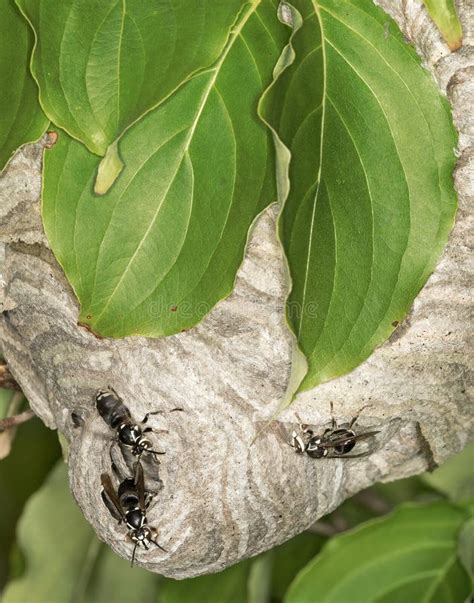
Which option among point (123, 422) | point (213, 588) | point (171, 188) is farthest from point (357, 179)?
point (213, 588)

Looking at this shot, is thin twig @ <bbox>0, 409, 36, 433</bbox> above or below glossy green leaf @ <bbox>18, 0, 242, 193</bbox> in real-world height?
below

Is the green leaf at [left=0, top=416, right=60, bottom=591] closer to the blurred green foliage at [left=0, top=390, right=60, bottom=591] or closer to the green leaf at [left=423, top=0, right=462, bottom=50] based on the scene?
the blurred green foliage at [left=0, top=390, right=60, bottom=591]

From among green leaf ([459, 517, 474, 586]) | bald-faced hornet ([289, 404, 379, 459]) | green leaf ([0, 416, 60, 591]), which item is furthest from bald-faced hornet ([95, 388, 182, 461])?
green leaf ([0, 416, 60, 591])

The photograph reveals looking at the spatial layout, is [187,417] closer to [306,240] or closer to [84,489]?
[84,489]

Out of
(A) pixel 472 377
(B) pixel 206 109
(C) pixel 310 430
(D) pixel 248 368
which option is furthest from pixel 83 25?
(A) pixel 472 377

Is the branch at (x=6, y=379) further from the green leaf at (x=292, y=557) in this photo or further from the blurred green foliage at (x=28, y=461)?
the green leaf at (x=292, y=557)

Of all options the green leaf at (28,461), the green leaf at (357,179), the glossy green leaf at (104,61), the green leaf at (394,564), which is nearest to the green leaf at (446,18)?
the green leaf at (357,179)
